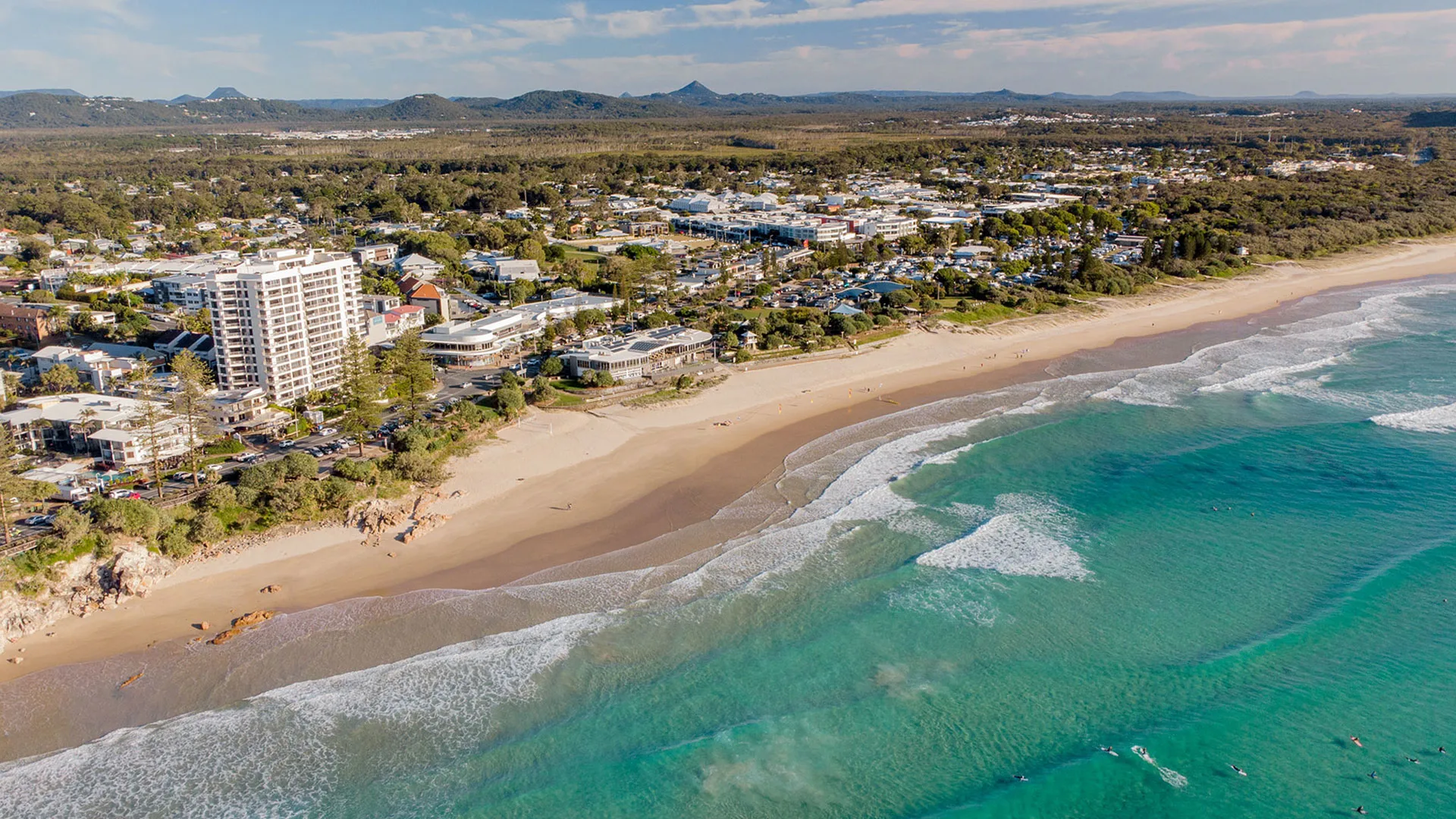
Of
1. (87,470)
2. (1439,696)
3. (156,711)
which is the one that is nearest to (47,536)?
(87,470)

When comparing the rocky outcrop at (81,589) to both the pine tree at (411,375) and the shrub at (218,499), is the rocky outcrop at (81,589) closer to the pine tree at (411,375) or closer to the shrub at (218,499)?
the shrub at (218,499)

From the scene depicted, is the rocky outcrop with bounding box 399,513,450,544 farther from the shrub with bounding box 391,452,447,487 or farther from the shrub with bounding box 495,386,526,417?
the shrub with bounding box 495,386,526,417

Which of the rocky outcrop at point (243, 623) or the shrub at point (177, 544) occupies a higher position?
the shrub at point (177, 544)

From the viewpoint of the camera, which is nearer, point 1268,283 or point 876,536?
point 876,536

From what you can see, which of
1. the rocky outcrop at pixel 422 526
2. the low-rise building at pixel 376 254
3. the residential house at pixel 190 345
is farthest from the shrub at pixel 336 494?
the low-rise building at pixel 376 254

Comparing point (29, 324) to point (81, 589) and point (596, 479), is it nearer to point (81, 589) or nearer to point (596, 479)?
point (81, 589)

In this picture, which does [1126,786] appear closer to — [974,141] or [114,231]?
[114,231]
